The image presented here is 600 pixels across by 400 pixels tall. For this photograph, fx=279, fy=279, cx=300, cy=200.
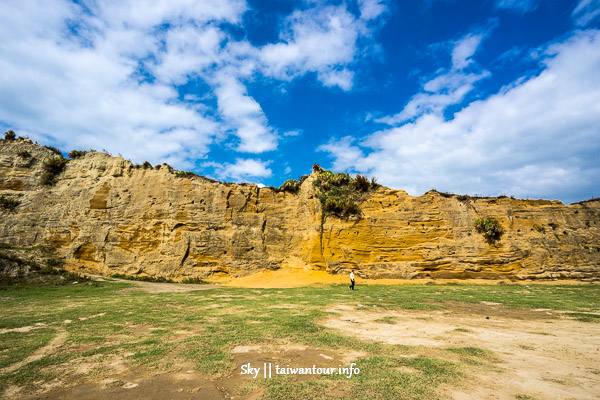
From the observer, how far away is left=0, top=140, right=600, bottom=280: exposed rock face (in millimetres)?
24781

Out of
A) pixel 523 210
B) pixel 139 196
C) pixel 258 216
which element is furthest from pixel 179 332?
pixel 523 210

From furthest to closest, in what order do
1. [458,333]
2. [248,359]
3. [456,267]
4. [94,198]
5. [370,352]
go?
[94,198] → [456,267] → [458,333] → [370,352] → [248,359]

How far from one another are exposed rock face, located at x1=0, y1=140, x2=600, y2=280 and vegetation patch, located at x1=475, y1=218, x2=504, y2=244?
1.88ft

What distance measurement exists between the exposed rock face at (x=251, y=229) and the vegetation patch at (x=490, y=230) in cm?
57

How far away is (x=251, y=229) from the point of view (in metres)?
27.2

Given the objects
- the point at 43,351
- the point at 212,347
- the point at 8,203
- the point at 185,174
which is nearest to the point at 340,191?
the point at 185,174

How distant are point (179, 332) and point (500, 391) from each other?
23.3 feet

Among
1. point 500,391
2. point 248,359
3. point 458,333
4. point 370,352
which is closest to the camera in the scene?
point 500,391

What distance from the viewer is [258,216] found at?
28.0m

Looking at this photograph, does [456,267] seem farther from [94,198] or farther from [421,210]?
[94,198]

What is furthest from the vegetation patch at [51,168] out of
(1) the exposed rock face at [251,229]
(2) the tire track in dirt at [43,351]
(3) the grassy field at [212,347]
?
(2) the tire track in dirt at [43,351]

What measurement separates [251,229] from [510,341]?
2271 centimetres

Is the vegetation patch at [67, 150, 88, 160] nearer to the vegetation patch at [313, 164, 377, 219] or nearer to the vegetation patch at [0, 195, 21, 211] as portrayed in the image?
the vegetation patch at [0, 195, 21, 211]

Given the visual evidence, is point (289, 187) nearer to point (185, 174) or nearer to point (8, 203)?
point (185, 174)
